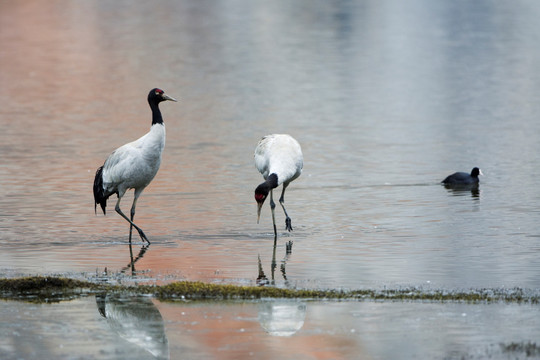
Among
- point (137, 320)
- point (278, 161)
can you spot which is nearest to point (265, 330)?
point (137, 320)

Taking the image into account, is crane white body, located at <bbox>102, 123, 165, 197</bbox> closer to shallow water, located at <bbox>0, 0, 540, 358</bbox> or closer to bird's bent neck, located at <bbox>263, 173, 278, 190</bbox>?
shallow water, located at <bbox>0, 0, 540, 358</bbox>

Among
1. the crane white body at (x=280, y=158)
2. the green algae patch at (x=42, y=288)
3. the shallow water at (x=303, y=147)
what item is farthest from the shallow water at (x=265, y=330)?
the crane white body at (x=280, y=158)

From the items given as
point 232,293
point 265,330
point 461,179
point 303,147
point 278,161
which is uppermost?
point 303,147

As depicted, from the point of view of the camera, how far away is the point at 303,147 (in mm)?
25812

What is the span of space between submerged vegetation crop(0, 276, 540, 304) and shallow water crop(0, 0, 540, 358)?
67 centimetres

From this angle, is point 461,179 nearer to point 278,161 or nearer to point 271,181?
point 278,161

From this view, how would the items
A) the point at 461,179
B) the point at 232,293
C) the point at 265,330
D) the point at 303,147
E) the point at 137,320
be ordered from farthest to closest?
the point at 303,147 < the point at 461,179 < the point at 232,293 < the point at 137,320 < the point at 265,330

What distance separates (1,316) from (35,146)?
55.4ft

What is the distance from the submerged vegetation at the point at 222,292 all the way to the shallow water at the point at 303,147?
67cm

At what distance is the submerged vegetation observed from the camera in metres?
10.5

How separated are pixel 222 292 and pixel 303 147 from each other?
15.3m

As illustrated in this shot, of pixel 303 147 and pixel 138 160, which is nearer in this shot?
pixel 138 160

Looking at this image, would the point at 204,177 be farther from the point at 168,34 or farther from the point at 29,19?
the point at 29,19


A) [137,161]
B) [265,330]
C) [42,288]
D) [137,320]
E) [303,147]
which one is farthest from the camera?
[303,147]
